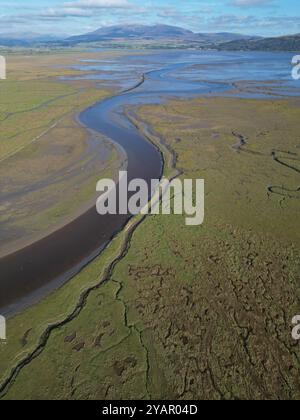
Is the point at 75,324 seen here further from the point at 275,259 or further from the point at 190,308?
the point at 275,259

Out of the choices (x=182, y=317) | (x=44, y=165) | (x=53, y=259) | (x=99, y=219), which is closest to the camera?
(x=182, y=317)

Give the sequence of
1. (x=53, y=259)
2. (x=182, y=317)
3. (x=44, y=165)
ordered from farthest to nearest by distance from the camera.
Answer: (x=44, y=165)
(x=53, y=259)
(x=182, y=317)

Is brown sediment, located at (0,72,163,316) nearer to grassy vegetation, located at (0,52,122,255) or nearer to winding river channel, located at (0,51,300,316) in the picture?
Result: winding river channel, located at (0,51,300,316)

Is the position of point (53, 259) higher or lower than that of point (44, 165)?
lower

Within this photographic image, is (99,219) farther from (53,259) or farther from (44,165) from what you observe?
(44,165)

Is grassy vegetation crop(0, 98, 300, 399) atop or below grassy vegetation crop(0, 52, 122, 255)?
below

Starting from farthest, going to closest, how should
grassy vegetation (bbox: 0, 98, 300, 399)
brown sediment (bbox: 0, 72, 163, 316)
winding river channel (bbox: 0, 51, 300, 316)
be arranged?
1. winding river channel (bbox: 0, 51, 300, 316)
2. brown sediment (bbox: 0, 72, 163, 316)
3. grassy vegetation (bbox: 0, 98, 300, 399)

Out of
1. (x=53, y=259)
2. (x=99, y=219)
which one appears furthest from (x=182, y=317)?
(x=99, y=219)

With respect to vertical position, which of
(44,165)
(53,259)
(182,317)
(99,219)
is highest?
(44,165)

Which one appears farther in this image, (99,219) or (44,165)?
(44,165)

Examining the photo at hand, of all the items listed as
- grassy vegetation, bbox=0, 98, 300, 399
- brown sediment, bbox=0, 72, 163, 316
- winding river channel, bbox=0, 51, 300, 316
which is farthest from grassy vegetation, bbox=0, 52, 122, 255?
grassy vegetation, bbox=0, 98, 300, 399
